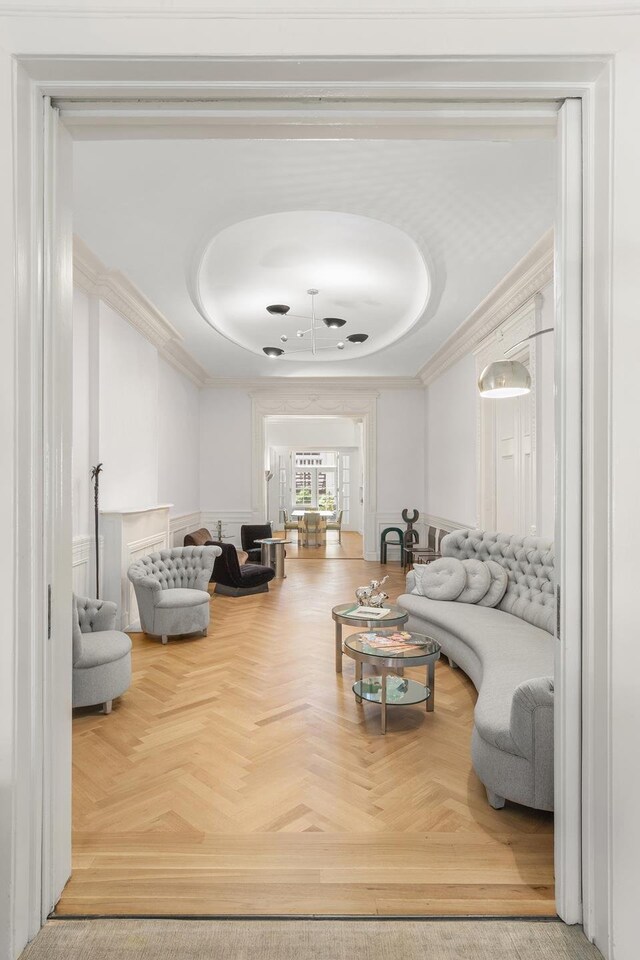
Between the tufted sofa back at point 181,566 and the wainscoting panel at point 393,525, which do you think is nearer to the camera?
the tufted sofa back at point 181,566

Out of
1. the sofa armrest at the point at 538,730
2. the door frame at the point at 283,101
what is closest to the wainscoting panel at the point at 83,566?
the door frame at the point at 283,101

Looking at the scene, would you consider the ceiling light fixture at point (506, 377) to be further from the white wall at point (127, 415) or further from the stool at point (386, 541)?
the stool at point (386, 541)

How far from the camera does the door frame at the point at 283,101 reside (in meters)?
1.50

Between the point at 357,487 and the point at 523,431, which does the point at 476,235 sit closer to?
the point at 523,431

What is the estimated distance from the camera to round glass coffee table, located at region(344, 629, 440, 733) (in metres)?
3.36

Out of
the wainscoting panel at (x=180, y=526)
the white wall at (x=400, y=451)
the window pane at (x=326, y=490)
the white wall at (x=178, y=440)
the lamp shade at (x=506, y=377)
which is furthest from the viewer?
the window pane at (x=326, y=490)

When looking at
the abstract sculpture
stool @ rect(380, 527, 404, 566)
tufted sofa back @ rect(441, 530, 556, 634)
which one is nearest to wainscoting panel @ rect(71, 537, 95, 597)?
the abstract sculpture

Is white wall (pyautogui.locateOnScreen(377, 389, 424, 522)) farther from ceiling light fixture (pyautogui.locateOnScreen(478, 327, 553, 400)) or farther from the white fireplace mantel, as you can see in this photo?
ceiling light fixture (pyautogui.locateOnScreen(478, 327, 553, 400))

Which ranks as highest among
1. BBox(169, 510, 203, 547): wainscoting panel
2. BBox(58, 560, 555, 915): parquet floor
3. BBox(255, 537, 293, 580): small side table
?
BBox(169, 510, 203, 547): wainscoting panel

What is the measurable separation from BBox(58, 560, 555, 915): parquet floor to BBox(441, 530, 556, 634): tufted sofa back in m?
0.75
